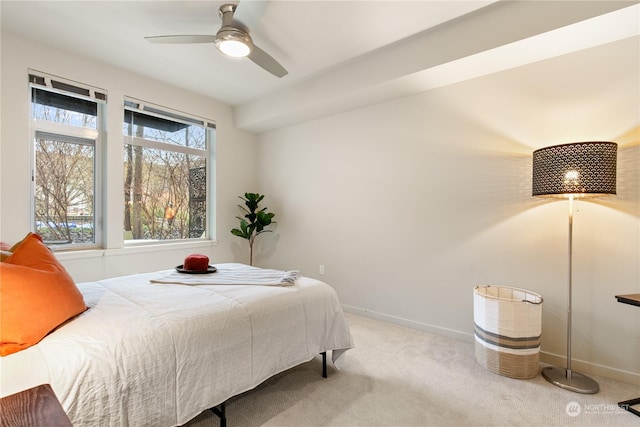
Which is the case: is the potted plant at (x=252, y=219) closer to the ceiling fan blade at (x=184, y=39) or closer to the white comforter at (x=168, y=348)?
the white comforter at (x=168, y=348)

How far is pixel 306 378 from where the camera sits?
2.08 metres

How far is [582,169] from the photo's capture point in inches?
76.0

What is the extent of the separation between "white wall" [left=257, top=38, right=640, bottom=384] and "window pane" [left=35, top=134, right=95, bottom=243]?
2.39 metres

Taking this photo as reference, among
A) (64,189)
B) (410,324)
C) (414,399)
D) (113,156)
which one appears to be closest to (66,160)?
(64,189)

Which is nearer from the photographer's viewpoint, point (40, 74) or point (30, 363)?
point (30, 363)

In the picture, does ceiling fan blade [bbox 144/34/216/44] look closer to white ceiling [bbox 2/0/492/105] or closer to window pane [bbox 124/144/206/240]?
white ceiling [bbox 2/0/492/105]

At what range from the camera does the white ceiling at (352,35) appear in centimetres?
209

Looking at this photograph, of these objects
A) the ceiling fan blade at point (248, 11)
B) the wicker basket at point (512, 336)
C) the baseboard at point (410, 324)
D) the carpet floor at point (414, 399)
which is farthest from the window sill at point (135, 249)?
the wicker basket at point (512, 336)

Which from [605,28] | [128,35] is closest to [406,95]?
[605,28]

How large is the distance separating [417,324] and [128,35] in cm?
389

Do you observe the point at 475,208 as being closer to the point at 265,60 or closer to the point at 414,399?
the point at 414,399

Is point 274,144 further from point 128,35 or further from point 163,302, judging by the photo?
point 163,302

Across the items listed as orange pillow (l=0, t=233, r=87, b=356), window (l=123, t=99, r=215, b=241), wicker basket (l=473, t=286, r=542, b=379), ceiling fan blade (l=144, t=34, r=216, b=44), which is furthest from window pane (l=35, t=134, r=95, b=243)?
wicker basket (l=473, t=286, r=542, b=379)

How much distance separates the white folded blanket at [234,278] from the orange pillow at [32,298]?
2.34 ft
